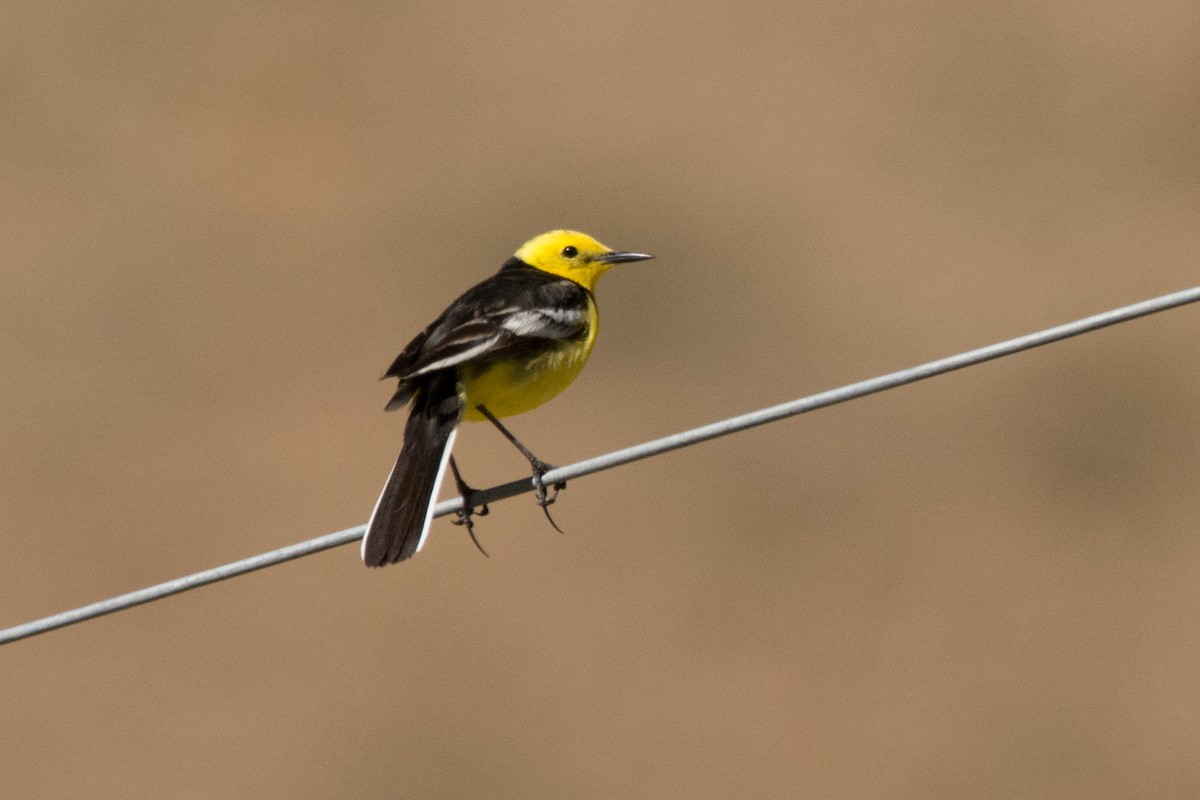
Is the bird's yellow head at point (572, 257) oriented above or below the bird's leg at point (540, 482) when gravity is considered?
above

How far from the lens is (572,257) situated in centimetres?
852

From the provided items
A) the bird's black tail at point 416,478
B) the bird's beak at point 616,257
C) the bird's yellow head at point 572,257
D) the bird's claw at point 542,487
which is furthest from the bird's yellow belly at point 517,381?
the bird's yellow head at point 572,257

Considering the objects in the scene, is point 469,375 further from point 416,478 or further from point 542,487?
point 542,487

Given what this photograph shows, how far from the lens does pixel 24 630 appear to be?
5.05 metres

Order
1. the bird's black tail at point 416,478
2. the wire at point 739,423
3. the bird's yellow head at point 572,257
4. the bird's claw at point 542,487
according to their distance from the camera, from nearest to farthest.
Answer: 1. the wire at point 739,423
2. the bird's claw at point 542,487
3. the bird's black tail at point 416,478
4. the bird's yellow head at point 572,257

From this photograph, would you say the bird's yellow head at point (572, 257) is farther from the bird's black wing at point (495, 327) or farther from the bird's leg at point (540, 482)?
the bird's leg at point (540, 482)

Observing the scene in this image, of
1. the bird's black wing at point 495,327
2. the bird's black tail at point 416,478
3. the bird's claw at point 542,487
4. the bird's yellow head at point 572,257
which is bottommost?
the bird's claw at point 542,487

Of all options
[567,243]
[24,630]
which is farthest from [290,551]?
[567,243]

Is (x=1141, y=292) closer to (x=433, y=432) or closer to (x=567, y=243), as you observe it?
(x=567, y=243)

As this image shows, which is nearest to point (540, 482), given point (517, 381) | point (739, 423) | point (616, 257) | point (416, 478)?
point (416, 478)

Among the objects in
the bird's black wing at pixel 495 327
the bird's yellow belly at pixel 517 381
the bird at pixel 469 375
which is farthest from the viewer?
the bird's yellow belly at pixel 517 381

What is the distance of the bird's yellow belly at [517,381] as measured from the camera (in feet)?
22.9

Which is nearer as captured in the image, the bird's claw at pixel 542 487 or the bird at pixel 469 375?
the bird's claw at pixel 542 487

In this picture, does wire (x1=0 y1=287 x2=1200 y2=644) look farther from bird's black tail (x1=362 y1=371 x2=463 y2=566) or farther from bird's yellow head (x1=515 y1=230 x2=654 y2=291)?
bird's yellow head (x1=515 y1=230 x2=654 y2=291)
